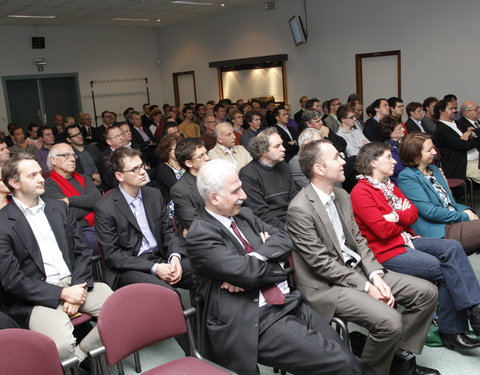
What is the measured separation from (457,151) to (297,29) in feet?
19.8

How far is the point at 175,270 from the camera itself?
3.04 meters

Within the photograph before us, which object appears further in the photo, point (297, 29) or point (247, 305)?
point (297, 29)

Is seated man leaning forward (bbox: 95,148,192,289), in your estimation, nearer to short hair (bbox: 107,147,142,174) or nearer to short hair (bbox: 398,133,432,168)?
short hair (bbox: 107,147,142,174)

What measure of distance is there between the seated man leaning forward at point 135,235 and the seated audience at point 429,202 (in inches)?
66.2

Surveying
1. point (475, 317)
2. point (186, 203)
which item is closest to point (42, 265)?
point (186, 203)

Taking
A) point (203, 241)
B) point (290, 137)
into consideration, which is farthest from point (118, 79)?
point (203, 241)

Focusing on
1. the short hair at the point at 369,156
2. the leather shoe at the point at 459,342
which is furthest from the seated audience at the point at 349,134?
the leather shoe at the point at 459,342

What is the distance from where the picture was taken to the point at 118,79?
13.9 meters

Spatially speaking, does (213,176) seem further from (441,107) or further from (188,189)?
(441,107)

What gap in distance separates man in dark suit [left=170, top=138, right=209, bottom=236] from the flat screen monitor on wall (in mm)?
7658

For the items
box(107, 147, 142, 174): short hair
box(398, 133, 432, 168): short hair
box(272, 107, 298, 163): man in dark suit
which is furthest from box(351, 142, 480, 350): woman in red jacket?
box(272, 107, 298, 163): man in dark suit

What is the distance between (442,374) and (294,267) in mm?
1016

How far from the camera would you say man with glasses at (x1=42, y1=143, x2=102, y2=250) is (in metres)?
3.81

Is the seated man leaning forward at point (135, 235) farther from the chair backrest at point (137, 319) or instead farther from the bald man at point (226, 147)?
the bald man at point (226, 147)
